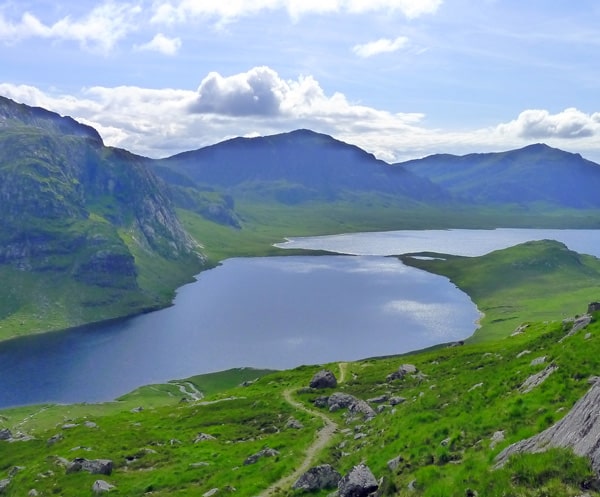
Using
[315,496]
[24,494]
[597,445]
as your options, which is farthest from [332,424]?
[597,445]

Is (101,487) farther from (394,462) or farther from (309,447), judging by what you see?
(394,462)

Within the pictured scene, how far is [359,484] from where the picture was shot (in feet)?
96.3

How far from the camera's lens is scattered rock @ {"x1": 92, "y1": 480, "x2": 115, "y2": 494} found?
52562mm

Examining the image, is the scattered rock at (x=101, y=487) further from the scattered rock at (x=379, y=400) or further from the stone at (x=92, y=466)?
the scattered rock at (x=379, y=400)

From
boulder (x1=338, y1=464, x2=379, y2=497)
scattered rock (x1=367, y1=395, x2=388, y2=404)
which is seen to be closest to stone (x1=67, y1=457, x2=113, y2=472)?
scattered rock (x1=367, y1=395, x2=388, y2=404)

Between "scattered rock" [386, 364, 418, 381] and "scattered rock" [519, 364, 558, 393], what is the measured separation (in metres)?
47.5

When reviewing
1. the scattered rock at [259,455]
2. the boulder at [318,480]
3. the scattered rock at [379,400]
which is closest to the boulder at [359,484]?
the boulder at [318,480]

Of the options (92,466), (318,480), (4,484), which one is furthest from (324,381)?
(318,480)

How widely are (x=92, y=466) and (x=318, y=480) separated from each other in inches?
1317

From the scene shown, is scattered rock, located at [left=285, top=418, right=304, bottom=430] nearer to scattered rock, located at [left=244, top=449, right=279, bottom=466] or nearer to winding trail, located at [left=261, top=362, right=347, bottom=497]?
winding trail, located at [left=261, top=362, right=347, bottom=497]

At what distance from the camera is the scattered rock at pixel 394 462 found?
3111cm

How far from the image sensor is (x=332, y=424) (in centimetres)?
6391

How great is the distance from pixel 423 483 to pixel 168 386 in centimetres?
15009

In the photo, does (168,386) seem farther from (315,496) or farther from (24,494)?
(315,496)
